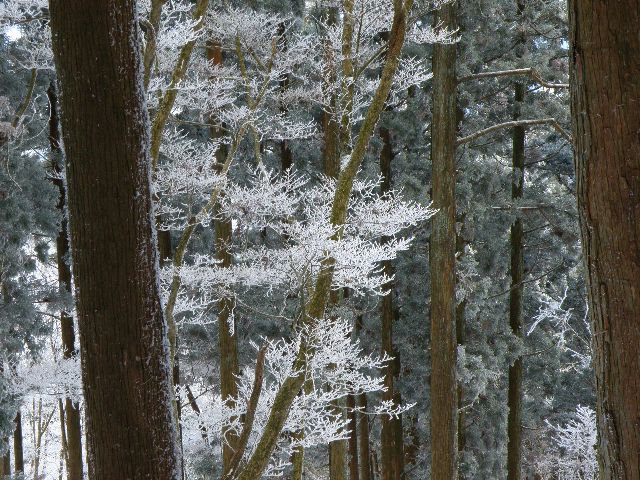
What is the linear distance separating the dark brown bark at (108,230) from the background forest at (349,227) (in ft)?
9.43

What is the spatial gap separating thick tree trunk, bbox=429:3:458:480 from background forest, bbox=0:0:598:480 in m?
0.02

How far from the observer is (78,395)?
27.3ft

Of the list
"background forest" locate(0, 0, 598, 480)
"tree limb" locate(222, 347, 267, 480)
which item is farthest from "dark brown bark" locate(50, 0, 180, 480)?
"background forest" locate(0, 0, 598, 480)

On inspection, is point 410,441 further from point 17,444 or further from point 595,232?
point 595,232

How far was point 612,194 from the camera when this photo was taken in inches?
59.4

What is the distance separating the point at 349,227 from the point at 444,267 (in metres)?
1.75

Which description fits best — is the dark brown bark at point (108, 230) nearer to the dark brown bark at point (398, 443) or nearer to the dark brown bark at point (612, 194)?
the dark brown bark at point (612, 194)

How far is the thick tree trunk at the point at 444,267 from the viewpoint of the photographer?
7.11 m

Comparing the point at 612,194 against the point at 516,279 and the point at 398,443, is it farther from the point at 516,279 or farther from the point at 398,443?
the point at 398,443

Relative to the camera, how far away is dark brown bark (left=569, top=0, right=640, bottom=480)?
1477 millimetres

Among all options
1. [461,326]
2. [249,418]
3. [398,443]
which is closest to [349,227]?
[249,418]

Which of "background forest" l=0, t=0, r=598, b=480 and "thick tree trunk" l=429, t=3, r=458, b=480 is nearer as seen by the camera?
"background forest" l=0, t=0, r=598, b=480

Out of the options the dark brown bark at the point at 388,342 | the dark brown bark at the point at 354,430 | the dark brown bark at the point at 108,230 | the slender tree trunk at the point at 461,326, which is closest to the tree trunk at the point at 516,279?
the slender tree trunk at the point at 461,326

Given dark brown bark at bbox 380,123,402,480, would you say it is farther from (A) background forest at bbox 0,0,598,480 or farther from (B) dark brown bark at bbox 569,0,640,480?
(B) dark brown bark at bbox 569,0,640,480
